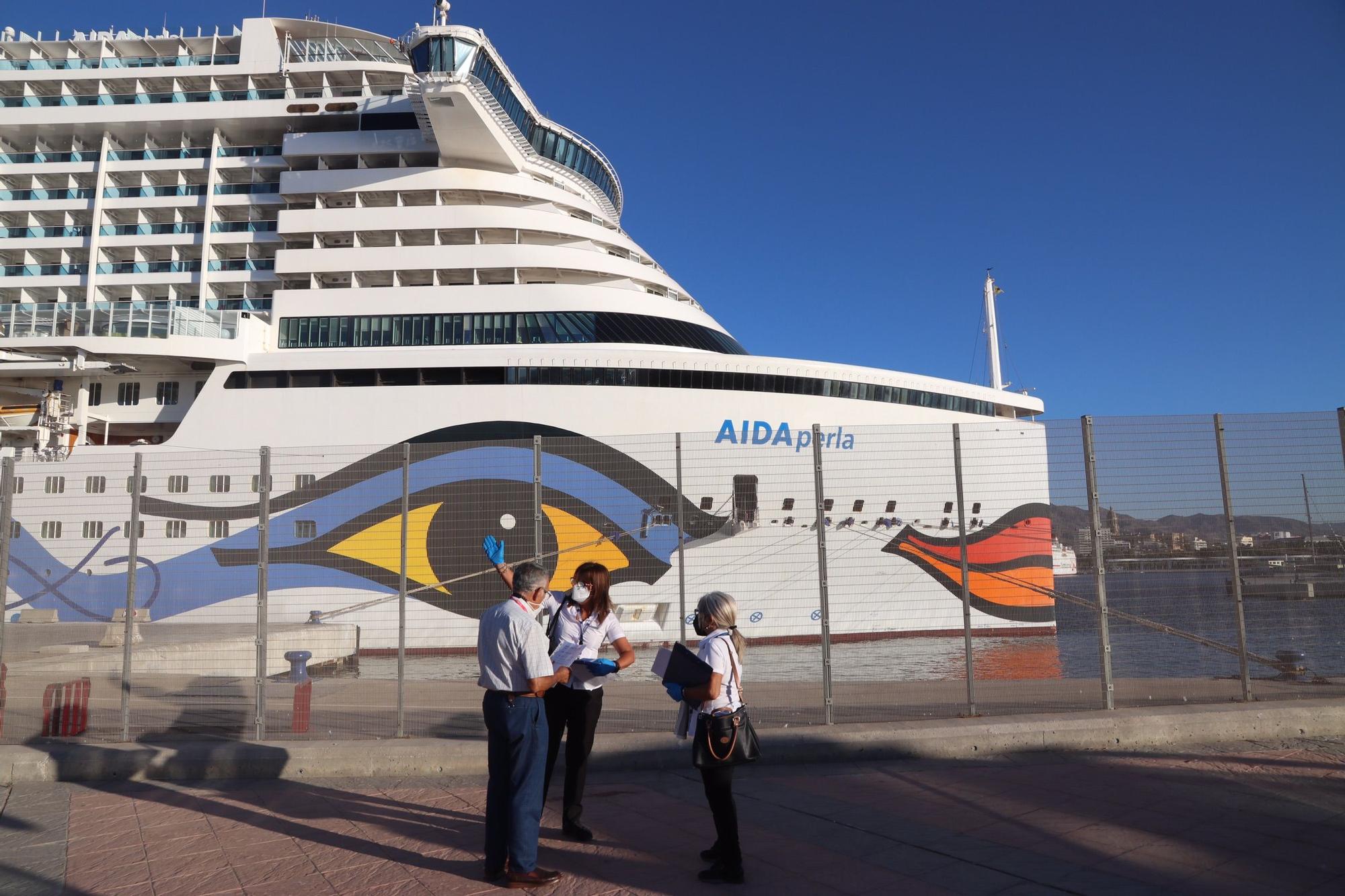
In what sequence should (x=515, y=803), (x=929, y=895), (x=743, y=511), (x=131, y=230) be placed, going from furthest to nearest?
(x=131, y=230) → (x=743, y=511) → (x=515, y=803) → (x=929, y=895)

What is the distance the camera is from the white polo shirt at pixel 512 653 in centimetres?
396

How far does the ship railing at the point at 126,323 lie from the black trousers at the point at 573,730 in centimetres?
1764

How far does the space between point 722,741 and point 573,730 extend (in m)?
1.23

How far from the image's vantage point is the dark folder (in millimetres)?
3883

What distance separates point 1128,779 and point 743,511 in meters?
9.92

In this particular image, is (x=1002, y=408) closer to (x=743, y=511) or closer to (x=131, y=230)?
(x=743, y=511)

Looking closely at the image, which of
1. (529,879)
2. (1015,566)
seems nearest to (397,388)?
(1015,566)

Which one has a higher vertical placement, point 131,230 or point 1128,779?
point 131,230

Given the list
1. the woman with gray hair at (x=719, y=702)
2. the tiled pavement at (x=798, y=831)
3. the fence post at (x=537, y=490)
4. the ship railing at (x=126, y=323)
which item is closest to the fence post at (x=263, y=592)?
the tiled pavement at (x=798, y=831)

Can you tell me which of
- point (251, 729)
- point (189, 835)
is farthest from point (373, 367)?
point (189, 835)

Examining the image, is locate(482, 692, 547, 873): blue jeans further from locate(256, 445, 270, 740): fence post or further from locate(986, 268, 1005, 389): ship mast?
locate(986, 268, 1005, 389): ship mast

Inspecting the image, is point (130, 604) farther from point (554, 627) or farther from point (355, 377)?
point (355, 377)

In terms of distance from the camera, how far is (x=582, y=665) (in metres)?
4.69

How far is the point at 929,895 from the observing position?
368cm
